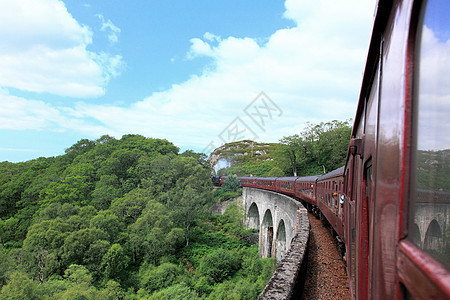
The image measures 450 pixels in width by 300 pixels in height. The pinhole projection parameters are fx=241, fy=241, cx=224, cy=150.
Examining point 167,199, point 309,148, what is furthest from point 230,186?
point 309,148

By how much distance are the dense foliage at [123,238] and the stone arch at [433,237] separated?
48.9 ft

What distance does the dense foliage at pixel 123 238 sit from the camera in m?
15.0

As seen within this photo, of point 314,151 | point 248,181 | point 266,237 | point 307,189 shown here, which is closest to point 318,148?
point 314,151

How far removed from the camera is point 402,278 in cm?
63

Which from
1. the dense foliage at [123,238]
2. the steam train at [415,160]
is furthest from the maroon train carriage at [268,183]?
the steam train at [415,160]

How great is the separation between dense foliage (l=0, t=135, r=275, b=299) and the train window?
49.0ft

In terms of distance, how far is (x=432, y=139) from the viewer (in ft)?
1.89

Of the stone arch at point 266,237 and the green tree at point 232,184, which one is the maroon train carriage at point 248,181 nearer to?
the green tree at point 232,184

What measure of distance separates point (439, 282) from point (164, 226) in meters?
22.7

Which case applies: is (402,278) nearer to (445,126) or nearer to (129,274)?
(445,126)

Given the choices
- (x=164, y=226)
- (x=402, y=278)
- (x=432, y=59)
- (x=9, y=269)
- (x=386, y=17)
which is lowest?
(x=9, y=269)

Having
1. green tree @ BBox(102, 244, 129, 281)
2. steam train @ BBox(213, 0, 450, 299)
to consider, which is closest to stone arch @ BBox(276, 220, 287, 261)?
green tree @ BBox(102, 244, 129, 281)

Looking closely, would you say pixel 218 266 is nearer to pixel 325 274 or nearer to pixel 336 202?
pixel 336 202

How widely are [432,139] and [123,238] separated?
2350 centimetres
